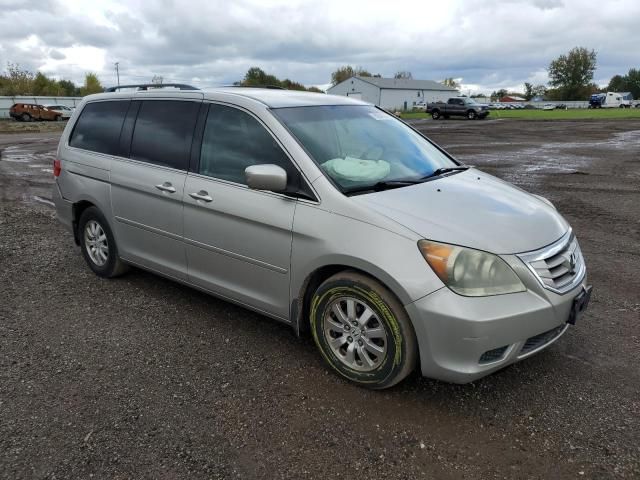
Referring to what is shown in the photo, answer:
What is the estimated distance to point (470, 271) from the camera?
2.88 meters

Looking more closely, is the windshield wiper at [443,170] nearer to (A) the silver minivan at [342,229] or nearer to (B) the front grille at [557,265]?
(A) the silver minivan at [342,229]

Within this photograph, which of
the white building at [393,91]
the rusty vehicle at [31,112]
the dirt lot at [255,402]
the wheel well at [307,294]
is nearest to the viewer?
the dirt lot at [255,402]

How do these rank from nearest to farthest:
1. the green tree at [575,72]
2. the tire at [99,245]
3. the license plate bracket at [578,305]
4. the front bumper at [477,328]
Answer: the front bumper at [477,328], the license plate bracket at [578,305], the tire at [99,245], the green tree at [575,72]

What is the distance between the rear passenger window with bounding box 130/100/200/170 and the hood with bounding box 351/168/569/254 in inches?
66.9

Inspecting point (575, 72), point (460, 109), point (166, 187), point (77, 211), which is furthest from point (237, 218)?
point (575, 72)

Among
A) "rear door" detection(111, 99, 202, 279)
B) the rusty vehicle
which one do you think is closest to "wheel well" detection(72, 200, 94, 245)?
"rear door" detection(111, 99, 202, 279)

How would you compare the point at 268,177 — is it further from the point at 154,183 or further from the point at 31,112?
the point at 31,112

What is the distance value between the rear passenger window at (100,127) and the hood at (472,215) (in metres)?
2.79

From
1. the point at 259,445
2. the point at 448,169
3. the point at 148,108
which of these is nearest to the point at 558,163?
the point at 448,169

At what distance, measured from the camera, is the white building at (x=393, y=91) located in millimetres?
94938

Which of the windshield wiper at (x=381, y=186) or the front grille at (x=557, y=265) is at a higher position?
the windshield wiper at (x=381, y=186)

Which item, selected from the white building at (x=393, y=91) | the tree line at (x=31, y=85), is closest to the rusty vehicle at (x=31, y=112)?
the tree line at (x=31, y=85)

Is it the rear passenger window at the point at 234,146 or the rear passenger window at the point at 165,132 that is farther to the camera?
the rear passenger window at the point at 165,132

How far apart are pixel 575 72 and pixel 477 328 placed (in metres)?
128
